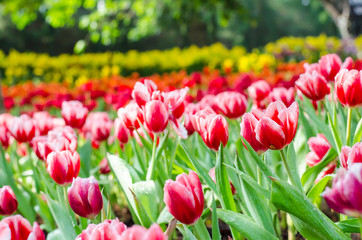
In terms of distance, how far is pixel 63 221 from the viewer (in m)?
1.05

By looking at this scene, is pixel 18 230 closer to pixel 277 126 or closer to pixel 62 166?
pixel 62 166

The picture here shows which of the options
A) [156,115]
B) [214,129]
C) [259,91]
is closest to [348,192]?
[214,129]

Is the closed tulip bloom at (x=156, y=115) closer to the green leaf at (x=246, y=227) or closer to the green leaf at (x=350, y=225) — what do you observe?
the green leaf at (x=246, y=227)

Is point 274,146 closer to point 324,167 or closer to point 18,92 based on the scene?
point 324,167

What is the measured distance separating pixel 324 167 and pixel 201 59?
8571 mm

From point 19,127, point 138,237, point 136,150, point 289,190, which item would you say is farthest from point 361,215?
point 19,127

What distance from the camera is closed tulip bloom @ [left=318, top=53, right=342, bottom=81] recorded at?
1389 millimetres

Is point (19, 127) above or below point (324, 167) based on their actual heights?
above

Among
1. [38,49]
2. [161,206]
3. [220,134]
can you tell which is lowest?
[161,206]

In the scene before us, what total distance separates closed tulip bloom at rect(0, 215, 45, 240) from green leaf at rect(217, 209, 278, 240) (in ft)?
1.19

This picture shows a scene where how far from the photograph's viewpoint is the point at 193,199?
2.51 ft

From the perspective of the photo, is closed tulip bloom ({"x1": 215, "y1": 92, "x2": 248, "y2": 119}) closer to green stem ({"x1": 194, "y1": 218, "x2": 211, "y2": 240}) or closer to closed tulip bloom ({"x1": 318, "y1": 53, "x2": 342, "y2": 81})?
closed tulip bloom ({"x1": 318, "y1": 53, "x2": 342, "y2": 81})

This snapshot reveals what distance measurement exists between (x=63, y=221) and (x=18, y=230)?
0.30 metres

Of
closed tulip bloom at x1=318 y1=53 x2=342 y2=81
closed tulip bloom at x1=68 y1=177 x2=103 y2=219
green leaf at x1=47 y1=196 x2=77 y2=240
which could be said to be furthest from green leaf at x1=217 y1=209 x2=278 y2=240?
Result: closed tulip bloom at x1=318 y1=53 x2=342 y2=81
